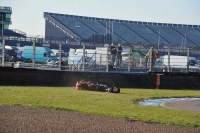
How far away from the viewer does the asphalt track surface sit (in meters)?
7.98

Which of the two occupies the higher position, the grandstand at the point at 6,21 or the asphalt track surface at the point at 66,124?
the grandstand at the point at 6,21

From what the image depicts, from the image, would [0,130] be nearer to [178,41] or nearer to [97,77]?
[97,77]

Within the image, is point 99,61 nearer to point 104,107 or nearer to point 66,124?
point 104,107

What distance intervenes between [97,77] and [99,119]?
996 centimetres

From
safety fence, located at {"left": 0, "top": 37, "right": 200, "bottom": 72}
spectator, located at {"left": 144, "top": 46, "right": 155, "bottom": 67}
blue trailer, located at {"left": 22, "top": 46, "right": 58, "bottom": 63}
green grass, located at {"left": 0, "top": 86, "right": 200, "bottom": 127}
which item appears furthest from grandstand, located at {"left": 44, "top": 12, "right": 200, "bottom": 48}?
green grass, located at {"left": 0, "top": 86, "right": 200, "bottom": 127}

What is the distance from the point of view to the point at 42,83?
1806cm

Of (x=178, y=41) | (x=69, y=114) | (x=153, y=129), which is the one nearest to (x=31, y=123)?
(x=69, y=114)

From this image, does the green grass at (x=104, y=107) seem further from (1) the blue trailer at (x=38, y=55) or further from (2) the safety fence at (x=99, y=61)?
(1) the blue trailer at (x=38, y=55)

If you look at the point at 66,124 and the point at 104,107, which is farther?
the point at 104,107

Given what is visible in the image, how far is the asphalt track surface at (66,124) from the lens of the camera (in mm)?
7979

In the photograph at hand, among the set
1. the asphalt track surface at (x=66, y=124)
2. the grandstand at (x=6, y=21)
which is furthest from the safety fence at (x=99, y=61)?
the asphalt track surface at (x=66, y=124)

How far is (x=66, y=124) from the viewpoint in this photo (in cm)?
849

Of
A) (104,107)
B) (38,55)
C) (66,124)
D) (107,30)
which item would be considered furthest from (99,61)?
(107,30)

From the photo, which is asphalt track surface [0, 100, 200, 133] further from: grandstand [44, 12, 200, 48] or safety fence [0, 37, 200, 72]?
grandstand [44, 12, 200, 48]
